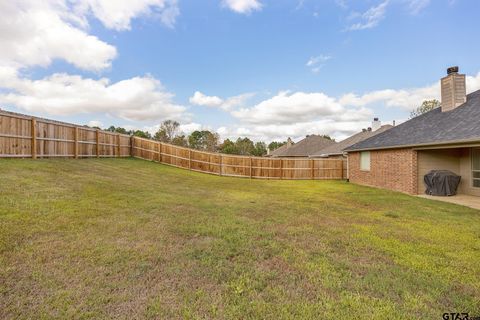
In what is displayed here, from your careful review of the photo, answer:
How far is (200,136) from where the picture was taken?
6122 cm

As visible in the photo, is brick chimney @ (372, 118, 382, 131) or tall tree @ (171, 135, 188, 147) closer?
brick chimney @ (372, 118, 382, 131)

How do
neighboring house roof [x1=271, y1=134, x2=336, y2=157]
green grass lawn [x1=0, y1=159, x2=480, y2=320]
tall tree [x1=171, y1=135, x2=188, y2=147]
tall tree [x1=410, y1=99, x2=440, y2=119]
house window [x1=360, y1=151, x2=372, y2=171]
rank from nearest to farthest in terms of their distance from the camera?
green grass lawn [x1=0, y1=159, x2=480, y2=320], house window [x1=360, y1=151, x2=372, y2=171], neighboring house roof [x1=271, y1=134, x2=336, y2=157], tall tree [x1=410, y1=99, x2=440, y2=119], tall tree [x1=171, y1=135, x2=188, y2=147]

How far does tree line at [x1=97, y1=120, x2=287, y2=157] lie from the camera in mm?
48463

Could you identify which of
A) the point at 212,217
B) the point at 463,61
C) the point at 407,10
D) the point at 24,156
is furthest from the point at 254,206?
the point at 463,61

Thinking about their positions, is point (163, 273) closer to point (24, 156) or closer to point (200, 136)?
point (24, 156)

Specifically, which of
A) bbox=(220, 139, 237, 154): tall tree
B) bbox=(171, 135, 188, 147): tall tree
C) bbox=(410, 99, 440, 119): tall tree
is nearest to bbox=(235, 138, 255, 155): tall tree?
bbox=(220, 139, 237, 154): tall tree

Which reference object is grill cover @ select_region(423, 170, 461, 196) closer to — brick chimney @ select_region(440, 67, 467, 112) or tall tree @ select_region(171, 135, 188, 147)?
brick chimney @ select_region(440, 67, 467, 112)

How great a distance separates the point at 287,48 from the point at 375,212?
1235 cm

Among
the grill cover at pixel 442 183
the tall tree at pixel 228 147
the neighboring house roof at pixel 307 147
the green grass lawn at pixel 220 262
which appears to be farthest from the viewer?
the tall tree at pixel 228 147

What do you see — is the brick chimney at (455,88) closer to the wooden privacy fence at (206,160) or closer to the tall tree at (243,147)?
the wooden privacy fence at (206,160)

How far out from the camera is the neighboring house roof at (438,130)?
9.60 meters

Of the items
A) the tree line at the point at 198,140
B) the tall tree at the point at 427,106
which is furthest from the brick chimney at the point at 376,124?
the tree line at the point at 198,140

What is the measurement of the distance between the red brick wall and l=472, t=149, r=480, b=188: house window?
7.21 ft

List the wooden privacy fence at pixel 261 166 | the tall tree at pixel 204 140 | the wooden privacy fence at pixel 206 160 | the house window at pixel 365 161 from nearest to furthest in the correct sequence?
the house window at pixel 365 161 < the wooden privacy fence at pixel 206 160 < the wooden privacy fence at pixel 261 166 < the tall tree at pixel 204 140
